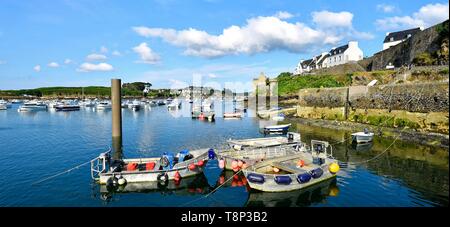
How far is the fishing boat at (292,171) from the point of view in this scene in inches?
649

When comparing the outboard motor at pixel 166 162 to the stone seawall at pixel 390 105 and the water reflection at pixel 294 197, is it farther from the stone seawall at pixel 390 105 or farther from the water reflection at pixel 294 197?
the stone seawall at pixel 390 105

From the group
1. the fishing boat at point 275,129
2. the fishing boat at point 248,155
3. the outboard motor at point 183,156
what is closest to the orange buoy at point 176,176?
the outboard motor at point 183,156

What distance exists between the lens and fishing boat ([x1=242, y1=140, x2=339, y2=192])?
54.1 ft

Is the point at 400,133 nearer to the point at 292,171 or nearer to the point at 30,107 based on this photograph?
the point at 292,171

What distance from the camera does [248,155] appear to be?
864 inches

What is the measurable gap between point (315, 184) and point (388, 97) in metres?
21.9

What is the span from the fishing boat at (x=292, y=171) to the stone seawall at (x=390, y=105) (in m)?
13.0

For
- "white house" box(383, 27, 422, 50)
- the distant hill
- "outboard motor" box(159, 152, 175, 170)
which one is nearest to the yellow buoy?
"outboard motor" box(159, 152, 175, 170)

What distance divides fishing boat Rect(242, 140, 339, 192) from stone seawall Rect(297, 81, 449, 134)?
13.0 meters

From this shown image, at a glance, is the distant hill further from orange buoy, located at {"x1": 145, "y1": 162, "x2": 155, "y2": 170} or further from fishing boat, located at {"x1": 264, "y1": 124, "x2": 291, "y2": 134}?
orange buoy, located at {"x1": 145, "y1": 162, "x2": 155, "y2": 170}

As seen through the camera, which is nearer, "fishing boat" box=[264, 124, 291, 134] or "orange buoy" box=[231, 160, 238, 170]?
"orange buoy" box=[231, 160, 238, 170]
